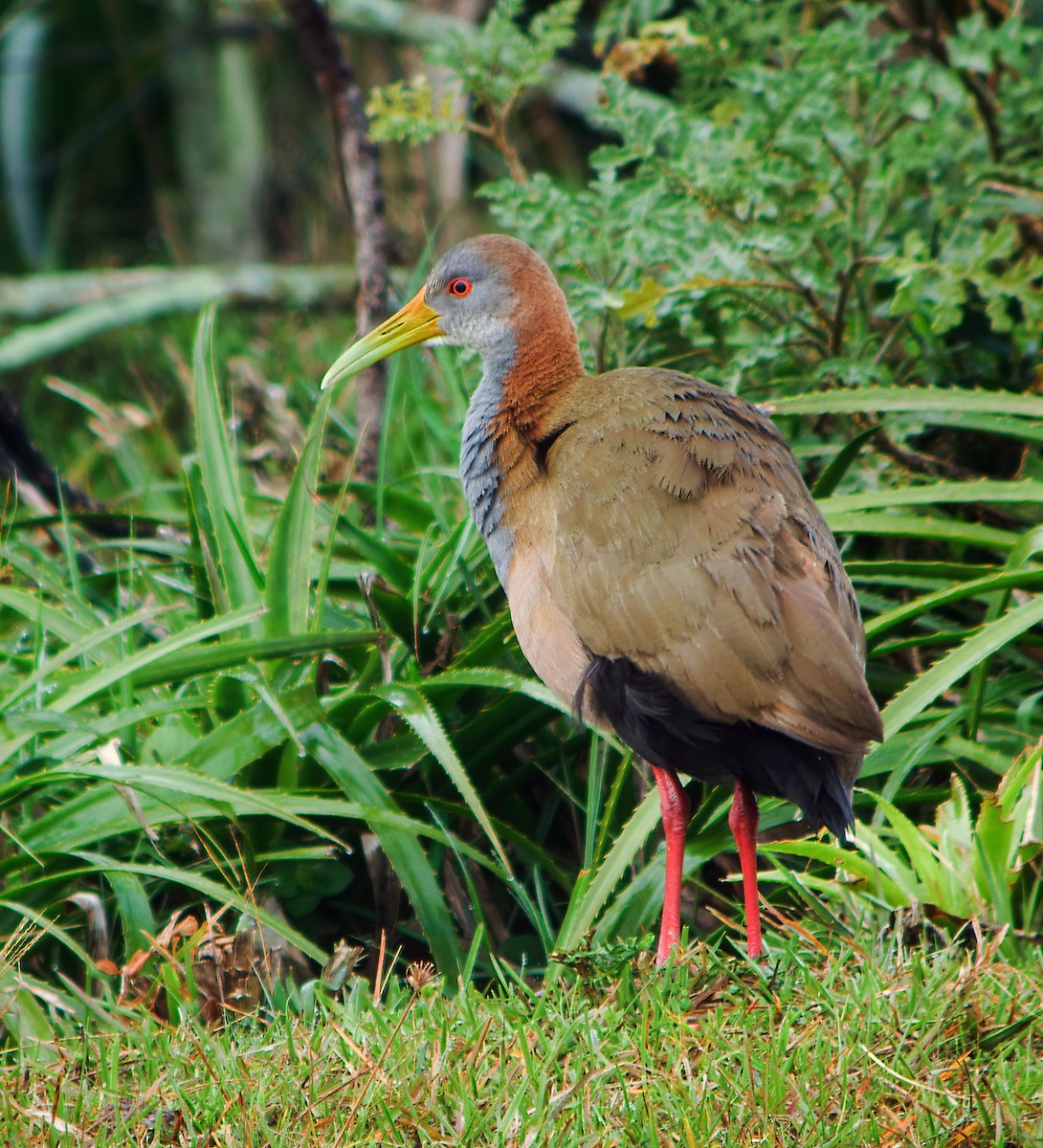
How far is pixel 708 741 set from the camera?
243 cm

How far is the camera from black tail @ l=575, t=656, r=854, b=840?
7.88ft

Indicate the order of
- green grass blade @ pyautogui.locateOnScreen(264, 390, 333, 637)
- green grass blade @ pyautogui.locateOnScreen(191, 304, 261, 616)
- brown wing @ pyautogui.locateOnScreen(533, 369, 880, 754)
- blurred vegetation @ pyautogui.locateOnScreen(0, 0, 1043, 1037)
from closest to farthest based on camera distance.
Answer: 1. brown wing @ pyautogui.locateOnScreen(533, 369, 880, 754)
2. blurred vegetation @ pyautogui.locateOnScreen(0, 0, 1043, 1037)
3. green grass blade @ pyautogui.locateOnScreen(264, 390, 333, 637)
4. green grass blade @ pyautogui.locateOnScreen(191, 304, 261, 616)

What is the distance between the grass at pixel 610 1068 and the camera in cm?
191

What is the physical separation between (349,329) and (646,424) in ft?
14.1

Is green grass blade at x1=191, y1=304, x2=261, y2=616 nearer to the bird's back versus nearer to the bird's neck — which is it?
the bird's neck

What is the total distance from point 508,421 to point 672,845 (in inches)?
39.5

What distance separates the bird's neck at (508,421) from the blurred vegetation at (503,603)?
0.28m

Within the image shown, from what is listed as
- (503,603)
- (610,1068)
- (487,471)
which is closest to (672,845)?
(610,1068)

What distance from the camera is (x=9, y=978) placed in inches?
98.6

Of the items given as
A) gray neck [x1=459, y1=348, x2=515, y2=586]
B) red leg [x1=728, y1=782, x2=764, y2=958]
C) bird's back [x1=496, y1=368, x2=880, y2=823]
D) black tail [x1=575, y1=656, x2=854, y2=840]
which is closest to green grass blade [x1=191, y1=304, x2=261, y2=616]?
gray neck [x1=459, y1=348, x2=515, y2=586]

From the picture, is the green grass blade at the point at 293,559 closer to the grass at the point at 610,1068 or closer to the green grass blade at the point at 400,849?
the green grass blade at the point at 400,849

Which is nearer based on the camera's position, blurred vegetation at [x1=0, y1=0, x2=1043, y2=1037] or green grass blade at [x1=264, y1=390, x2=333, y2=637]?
blurred vegetation at [x1=0, y1=0, x2=1043, y2=1037]

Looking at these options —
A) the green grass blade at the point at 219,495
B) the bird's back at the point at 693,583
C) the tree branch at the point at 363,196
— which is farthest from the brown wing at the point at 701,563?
the tree branch at the point at 363,196

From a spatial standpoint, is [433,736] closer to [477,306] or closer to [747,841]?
[747,841]
